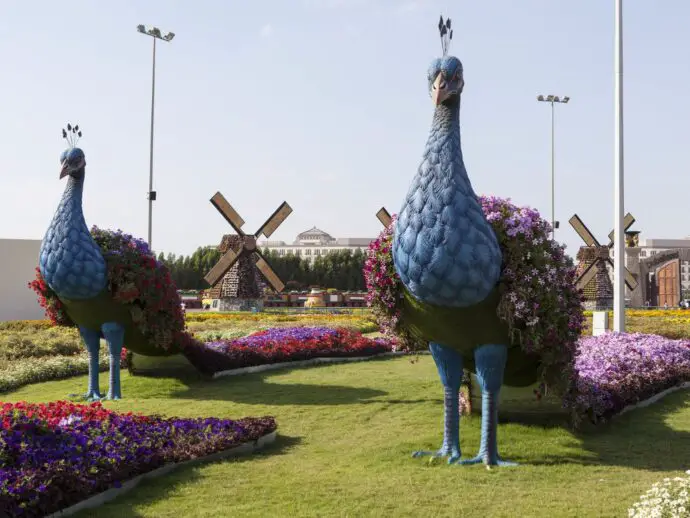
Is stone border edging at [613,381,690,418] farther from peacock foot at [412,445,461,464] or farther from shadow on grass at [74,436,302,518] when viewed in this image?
shadow on grass at [74,436,302,518]

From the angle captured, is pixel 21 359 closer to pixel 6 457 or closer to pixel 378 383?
pixel 378 383

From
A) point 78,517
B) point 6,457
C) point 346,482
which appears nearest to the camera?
point 78,517

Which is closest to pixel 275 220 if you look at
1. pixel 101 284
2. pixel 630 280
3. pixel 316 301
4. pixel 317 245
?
pixel 316 301

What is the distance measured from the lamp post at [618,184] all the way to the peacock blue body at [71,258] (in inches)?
410

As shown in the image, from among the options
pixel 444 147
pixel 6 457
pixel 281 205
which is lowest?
pixel 6 457

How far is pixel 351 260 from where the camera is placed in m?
72.8

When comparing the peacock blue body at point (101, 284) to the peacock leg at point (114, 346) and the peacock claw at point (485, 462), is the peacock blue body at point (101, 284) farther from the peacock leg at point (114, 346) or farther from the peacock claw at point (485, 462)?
the peacock claw at point (485, 462)

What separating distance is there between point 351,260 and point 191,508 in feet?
220

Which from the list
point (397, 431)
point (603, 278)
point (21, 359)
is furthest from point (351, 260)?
point (397, 431)

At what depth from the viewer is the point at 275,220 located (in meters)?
35.5

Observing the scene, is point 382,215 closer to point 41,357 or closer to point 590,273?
point 590,273

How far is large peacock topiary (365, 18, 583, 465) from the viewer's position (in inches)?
251

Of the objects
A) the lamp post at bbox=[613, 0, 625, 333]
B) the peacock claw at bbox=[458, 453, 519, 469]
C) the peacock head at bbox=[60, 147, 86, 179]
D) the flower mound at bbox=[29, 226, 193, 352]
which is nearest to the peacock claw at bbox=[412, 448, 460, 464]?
the peacock claw at bbox=[458, 453, 519, 469]

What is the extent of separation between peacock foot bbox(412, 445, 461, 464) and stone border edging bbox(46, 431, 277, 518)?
1.76 meters
